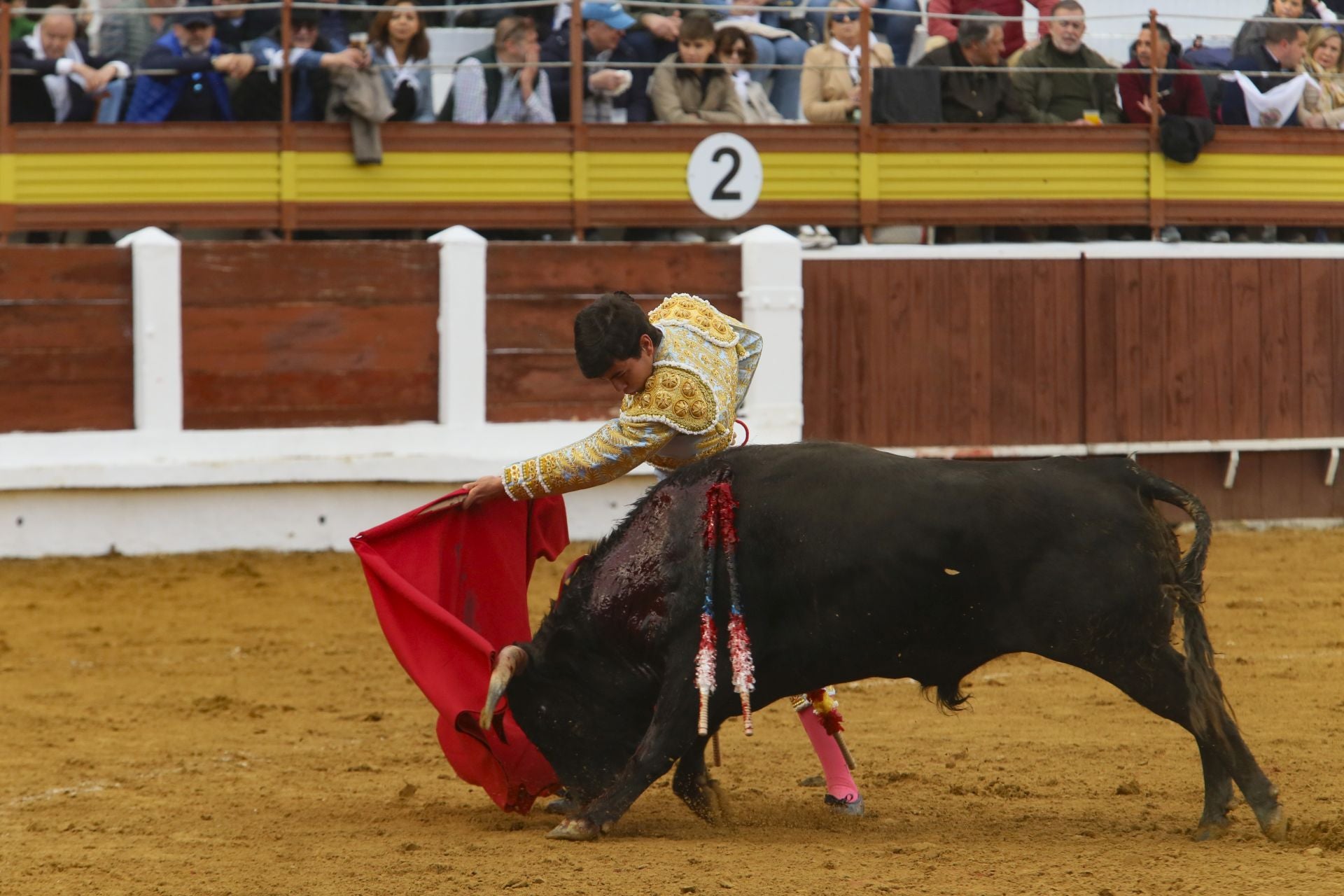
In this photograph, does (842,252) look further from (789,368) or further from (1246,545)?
(1246,545)

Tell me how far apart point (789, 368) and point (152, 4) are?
3240 millimetres

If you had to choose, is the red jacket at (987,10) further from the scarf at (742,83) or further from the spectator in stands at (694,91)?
the spectator in stands at (694,91)

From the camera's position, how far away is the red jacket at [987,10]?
879 centimetres

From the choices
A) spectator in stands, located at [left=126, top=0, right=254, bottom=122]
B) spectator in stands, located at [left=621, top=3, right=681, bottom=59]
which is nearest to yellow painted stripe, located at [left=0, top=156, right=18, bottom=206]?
spectator in stands, located at [left=126, top=0, right=254, bottom=122]

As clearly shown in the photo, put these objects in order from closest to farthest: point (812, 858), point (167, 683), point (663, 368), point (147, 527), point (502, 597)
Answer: point (812, 858) → point (663, 368) → point (502, 597) → point (167, 683) → point (147, 527)

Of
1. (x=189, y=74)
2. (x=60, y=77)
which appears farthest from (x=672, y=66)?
(x=60, y=77)

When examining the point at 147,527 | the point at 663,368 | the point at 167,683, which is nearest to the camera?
the point at 663,368

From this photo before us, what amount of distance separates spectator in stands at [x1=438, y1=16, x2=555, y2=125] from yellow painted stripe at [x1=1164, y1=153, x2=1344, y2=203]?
3171 millimetres

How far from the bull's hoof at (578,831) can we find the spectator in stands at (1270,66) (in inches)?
257

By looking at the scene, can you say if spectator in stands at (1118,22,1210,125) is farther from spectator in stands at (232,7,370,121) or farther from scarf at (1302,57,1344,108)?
spectator in stands at (232,7,370,121)

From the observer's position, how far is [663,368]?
3.70 meters

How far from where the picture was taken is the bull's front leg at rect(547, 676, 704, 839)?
3613 millimetres

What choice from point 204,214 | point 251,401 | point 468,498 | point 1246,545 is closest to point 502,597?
point 468,498

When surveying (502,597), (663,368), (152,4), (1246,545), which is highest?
(152,4)
